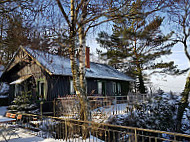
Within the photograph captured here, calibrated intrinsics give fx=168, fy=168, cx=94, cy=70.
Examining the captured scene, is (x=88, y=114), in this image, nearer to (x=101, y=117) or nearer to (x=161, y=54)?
(x=101, y=117)

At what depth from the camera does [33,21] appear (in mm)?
5562

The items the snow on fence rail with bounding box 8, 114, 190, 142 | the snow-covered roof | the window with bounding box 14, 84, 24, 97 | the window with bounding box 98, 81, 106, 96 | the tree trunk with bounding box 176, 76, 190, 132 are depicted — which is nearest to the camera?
the snow on fence rail with bounding box 8, 114, 190, 142

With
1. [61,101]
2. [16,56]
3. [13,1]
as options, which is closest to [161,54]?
[61,101]

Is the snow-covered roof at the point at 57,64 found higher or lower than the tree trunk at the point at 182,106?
higher

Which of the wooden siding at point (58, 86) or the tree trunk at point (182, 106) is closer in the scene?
the tree trunk at point (182, 106)

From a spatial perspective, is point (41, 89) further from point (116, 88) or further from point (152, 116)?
point (116, 88)

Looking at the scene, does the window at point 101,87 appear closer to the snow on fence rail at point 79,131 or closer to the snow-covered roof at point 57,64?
the snow-covered roof at point 57,64

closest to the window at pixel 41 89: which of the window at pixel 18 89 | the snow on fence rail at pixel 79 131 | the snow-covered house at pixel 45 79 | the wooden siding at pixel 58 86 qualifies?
the snow-covered house at pixel 45 79

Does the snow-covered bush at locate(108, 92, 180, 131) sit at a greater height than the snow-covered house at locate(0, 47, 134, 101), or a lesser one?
lesser

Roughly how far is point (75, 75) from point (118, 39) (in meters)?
18.7

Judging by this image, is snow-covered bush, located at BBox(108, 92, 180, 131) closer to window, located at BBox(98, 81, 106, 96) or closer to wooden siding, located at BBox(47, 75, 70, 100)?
wooden siding, located at BBox(47, 75, 70, 100)

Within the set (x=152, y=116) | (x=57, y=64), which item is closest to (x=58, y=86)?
(x=57, y=64)

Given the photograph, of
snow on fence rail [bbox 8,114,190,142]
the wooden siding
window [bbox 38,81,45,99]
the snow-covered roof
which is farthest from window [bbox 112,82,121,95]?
snow on fence rail [bbox 8,114,190,142]

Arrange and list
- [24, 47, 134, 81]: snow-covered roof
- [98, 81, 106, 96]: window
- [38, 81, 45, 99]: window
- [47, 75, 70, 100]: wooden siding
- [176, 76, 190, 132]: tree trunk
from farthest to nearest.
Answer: [98, 81, 106, 96]: window
[38, 81, 45, 99]: window
[47, 75, 70, 100]: wooden siding
[176, 76, 190, 132]: tree trunk
[24, 47, 134, 81]: snow-covered roof
